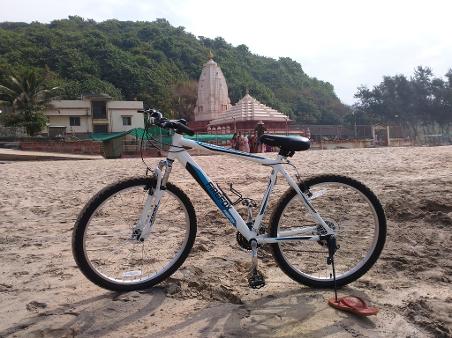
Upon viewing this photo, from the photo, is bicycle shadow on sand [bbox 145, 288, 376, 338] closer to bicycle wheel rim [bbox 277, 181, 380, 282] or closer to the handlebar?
bicycle wheel rim [bbox 277, 181, 380, 282]

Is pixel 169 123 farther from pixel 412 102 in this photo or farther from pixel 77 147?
pixel 412 102

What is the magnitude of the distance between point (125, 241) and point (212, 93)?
126 feet

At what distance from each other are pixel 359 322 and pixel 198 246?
1.43 m

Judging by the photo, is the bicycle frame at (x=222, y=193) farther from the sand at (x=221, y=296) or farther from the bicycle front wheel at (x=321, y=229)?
the sand at (x=221, y=296)

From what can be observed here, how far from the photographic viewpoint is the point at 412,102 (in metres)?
56.4

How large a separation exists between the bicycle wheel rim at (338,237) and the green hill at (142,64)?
130 feet

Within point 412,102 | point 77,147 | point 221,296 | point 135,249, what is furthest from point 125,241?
point 412,102

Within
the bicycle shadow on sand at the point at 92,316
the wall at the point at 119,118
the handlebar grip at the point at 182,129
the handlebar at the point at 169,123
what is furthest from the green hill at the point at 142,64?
the bicycle shadow on sand at the point at 92,316

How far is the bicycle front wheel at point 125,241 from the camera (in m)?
2.22

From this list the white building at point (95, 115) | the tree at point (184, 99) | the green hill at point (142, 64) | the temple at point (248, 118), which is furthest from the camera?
the tree at point (184, 99)

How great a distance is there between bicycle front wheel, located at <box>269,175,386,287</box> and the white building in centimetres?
3728

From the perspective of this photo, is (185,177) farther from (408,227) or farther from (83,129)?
(83,129)

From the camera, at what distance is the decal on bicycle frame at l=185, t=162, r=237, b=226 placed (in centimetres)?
234

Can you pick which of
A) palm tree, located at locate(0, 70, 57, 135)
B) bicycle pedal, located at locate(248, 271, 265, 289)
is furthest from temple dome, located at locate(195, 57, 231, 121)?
bicycle pedal, located at locate(248, 271, 265, 289)
